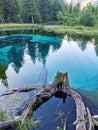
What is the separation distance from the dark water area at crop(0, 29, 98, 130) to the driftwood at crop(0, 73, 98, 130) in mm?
757

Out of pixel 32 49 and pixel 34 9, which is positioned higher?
pixel 34 9

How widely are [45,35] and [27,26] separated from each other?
1236 centimetres

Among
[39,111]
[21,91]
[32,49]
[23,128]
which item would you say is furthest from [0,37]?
[23,128]

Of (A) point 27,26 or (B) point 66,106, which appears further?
(A) point 27,26

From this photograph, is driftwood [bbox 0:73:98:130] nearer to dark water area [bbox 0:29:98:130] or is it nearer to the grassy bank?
dark water area [bbox 0:29:98:130]

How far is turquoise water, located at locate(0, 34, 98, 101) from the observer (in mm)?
21688

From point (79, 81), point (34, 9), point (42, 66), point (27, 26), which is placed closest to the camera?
point (79, 81)

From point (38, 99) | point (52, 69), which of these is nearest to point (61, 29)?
point (52, 69)

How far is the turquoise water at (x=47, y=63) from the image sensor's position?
21.7 meters

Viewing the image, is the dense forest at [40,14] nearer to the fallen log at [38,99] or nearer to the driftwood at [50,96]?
the driftwood at [50,96]

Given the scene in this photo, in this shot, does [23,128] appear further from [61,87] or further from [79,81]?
[79,81]

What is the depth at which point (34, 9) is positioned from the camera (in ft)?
227

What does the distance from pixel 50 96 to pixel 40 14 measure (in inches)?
2465

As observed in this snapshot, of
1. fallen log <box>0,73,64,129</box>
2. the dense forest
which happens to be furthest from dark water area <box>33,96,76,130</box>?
the dense forest
